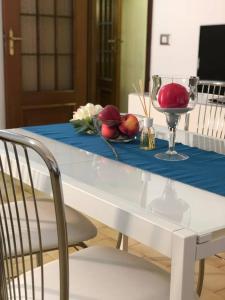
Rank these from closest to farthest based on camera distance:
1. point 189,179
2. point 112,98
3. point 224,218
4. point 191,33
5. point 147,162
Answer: point 224,218 < point 189,179 < point 147,162 < point 191,33 < point 112,98

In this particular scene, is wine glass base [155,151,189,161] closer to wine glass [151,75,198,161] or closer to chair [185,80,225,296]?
wine glass [151,75,198,161]

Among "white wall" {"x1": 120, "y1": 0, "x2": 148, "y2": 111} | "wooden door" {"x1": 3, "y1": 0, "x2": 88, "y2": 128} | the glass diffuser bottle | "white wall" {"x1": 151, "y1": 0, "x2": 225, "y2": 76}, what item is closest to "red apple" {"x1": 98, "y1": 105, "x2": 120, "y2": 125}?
the glass diffuser bottle

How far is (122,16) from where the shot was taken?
17.9 ft

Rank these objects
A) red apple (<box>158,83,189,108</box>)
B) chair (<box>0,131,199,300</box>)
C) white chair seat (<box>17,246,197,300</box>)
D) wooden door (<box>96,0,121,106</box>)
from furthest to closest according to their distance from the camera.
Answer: wooden door (<box>96,0,121,106</box>) → red apple (<box>158,83,189,108</box>) → white chair seat (<box>17,246,197,300</box>) → chair (<box>0,131,199,300</box>)

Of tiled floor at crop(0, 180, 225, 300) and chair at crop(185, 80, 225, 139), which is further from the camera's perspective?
chair at crop(185, 80, 225, 139)

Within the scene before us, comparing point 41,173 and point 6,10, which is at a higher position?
point 6,10

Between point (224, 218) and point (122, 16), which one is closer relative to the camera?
point (224, 218)

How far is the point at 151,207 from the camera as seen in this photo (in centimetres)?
114

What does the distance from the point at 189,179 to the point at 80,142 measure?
0.58 meters

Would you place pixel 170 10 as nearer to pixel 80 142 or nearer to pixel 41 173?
pixel 80 142

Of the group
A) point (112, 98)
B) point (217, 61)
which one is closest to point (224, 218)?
point (217, 61)

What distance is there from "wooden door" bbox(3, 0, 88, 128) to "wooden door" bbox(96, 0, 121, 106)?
100cm

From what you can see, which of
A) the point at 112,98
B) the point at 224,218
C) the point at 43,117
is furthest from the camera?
the point at 112,98

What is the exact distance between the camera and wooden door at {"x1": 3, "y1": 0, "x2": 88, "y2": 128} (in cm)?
389
